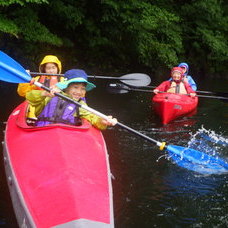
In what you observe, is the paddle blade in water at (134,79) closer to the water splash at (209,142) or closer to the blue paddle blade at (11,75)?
the water splash at (209,142)

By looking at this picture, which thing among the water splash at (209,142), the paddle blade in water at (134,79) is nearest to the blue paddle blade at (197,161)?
the water splash at (209,142)

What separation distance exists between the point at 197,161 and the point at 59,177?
5.63 ft

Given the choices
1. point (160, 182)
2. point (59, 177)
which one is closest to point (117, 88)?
point (160, 182)

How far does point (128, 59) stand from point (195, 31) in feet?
10.3

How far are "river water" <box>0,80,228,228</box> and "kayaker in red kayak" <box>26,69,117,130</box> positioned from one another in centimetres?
69

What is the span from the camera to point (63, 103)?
10.8 ft

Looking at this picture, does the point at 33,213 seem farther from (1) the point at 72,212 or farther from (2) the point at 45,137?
(2) the point at 45,137

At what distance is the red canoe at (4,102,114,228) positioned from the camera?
215cm

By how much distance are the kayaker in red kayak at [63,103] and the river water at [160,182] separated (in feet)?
2.27

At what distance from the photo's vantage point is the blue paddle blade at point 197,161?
354 cm

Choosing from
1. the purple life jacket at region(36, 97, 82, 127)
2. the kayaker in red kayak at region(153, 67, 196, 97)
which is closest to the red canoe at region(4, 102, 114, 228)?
the purple life jacket at region(36, 97, 82, 127)

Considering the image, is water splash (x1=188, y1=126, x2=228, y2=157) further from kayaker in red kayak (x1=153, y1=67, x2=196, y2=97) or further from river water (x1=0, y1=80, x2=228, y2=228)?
kayaker in red kayak (x1=153, y1=67, x2=196, y2=97)

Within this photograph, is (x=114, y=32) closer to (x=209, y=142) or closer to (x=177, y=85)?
(x=177, y=85)

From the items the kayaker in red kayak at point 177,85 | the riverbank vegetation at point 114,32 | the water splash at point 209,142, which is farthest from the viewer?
the riverbank vegetation at point 114,32
